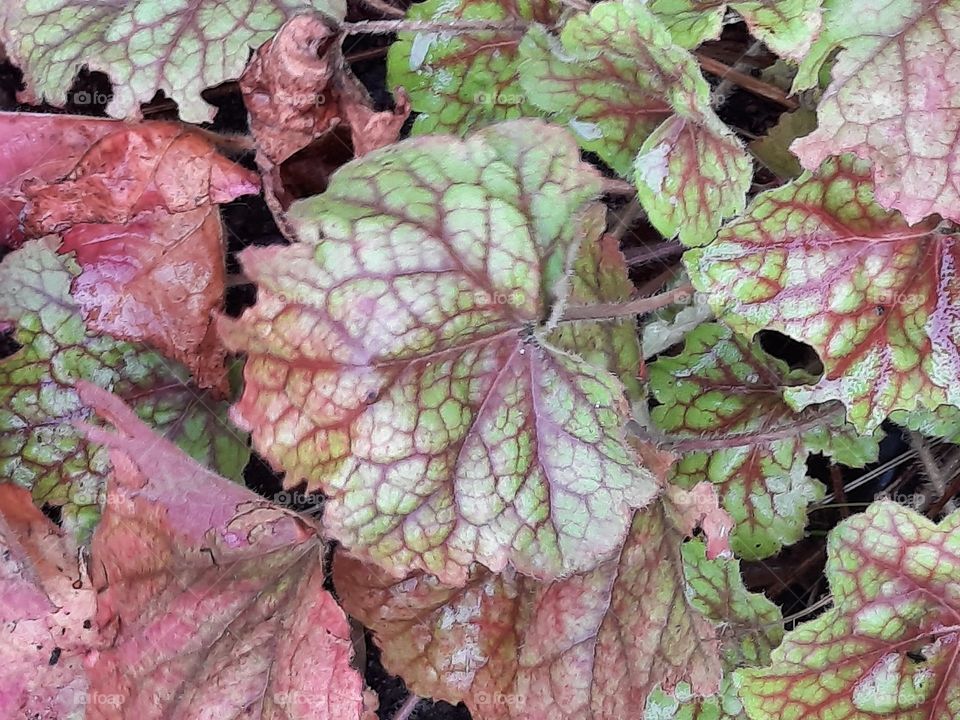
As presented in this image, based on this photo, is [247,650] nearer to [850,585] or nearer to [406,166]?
[406,166]

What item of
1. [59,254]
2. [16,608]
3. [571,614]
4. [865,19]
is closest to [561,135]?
[865,19]

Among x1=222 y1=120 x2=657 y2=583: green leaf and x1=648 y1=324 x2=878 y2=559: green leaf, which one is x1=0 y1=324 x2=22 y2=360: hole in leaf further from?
x1=648 y1=324 x2=878 y2=559: green leaf

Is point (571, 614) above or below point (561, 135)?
below

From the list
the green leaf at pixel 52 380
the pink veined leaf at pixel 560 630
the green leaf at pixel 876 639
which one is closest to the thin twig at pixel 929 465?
the green leaf at pixel 876 639

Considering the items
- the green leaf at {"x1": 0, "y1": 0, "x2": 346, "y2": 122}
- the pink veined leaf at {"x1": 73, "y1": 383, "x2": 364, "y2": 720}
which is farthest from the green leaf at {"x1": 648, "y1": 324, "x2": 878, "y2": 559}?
the green leaf at {"x1": 0, "y1": 0, "x2": 346, "y2": 122}

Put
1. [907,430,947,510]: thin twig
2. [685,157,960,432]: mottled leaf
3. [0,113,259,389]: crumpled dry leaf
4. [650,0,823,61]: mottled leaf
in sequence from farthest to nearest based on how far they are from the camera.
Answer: [907,430,947,510]: thin twig < [0,113,259,389]: crumpled dry leaf < [685,157,960,432]: mottled leaf < [650,0,823,61]: mottled leaf

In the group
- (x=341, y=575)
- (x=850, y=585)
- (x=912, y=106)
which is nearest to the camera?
(x=912, y=106)

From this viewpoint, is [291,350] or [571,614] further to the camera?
[571,614]

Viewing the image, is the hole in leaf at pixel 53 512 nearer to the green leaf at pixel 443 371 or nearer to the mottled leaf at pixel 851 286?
the green leaf at pixel 443 371
